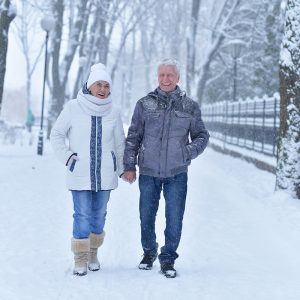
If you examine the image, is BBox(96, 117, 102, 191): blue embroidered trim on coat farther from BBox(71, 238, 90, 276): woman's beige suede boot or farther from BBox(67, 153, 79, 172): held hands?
BBox(71, 238, 90, 276): woman's beige suede boot

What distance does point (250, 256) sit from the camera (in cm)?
555

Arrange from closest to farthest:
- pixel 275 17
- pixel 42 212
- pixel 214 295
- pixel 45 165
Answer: pixel 214 295, pixel 42 212, pixel 45 165, pixel 275 17

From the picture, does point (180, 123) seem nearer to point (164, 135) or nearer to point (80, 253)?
point (164, 135)

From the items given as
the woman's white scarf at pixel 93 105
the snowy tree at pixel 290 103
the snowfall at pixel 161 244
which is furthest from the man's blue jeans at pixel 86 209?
the snowy tree at pixel 290 103

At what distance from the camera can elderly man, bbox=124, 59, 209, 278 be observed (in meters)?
4.55

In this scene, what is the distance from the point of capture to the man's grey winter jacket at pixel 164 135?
179 inches

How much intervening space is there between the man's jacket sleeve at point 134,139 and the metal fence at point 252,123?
335 inches

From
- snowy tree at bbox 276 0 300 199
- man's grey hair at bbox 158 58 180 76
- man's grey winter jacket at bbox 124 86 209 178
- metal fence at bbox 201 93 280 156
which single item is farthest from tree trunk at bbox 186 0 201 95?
man's grey winter jacket at bbox 124 86 209 178

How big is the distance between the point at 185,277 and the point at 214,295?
480mm

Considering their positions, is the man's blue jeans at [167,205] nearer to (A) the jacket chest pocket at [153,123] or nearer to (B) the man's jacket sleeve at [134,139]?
(B) the man's jacket sleeve at [134,139]

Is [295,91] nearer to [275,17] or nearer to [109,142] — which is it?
[109,142]

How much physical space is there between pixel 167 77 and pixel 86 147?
93cm

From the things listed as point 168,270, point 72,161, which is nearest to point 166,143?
point 72,161

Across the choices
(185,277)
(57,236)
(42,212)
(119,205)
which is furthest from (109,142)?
(119,205)
